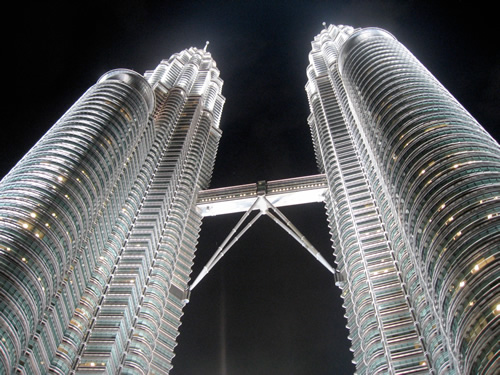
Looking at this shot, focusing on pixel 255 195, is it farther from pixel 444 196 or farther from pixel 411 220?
pixel 444 196

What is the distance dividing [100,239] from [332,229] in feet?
128

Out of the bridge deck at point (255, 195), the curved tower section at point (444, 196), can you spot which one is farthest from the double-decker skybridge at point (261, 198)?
the curved tower section at point (444, 196)

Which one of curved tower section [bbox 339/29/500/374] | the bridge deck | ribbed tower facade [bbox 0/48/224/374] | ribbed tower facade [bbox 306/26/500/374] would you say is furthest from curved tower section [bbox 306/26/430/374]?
ribbed tower facade [bbox 0/48/224/374]

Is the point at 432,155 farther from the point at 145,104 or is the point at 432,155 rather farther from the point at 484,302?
the point at 145,104

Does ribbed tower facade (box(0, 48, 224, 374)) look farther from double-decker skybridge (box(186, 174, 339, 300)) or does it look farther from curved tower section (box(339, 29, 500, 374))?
curved tower section (box(339, 29, 500, 374))

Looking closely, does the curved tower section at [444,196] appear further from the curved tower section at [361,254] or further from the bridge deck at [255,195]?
the bridge deck at [255,195]

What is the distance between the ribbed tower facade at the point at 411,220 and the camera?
44.4 metres

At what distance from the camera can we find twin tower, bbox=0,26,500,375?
48.8m

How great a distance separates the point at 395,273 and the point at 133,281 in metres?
37.6

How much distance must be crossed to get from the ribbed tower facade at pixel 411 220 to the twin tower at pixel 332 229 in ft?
0.65

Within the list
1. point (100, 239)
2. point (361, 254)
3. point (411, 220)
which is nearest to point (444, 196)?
point (411, 220)

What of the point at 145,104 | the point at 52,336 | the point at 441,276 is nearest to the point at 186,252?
the point at 145,104

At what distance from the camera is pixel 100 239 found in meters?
73.6

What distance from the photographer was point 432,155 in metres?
56.7
